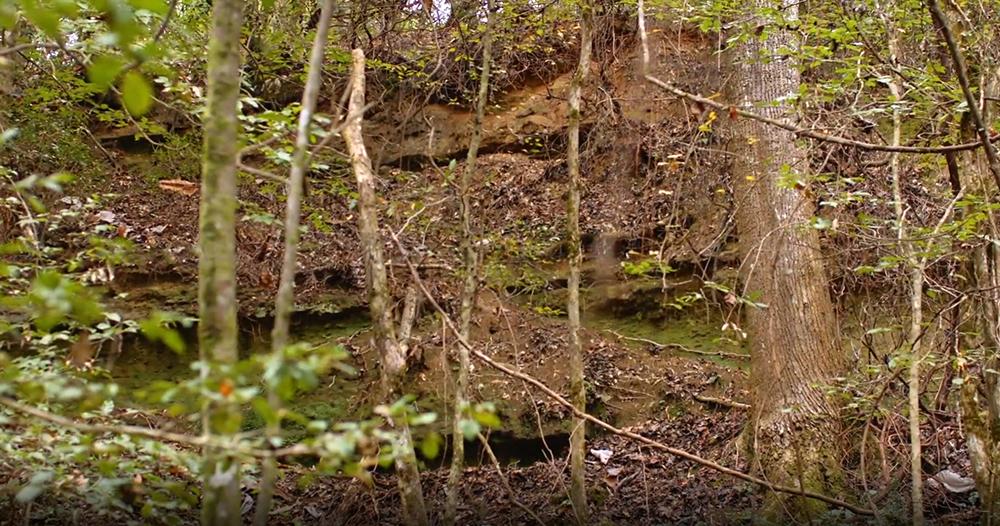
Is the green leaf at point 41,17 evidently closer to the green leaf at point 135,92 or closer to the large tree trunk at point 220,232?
the green leaf at point 135,92

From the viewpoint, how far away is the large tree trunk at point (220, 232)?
1999 millimetres

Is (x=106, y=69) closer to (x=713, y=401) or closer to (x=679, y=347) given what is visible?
(x=713, y=401)

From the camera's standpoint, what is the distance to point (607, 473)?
644 centimetres

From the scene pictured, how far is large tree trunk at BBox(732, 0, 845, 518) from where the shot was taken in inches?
210

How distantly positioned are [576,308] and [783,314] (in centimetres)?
165

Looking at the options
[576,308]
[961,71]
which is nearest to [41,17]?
[961,71]

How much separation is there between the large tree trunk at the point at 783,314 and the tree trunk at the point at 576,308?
1.14 metres

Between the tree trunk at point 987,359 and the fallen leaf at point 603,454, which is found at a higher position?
the tree trunk at point 987,359

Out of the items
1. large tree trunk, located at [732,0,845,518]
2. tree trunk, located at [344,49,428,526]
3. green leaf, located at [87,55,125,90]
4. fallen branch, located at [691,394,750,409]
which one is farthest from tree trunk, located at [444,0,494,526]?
green leaf, located at [87,55,125,90]

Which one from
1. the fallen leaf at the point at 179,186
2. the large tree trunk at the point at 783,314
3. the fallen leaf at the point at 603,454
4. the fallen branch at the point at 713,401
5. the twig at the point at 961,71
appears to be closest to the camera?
the twig at the point at 961,71

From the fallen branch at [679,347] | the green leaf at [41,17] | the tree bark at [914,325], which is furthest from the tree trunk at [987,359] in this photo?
the green leaf at [41,17]

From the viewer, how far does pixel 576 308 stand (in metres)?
5.22

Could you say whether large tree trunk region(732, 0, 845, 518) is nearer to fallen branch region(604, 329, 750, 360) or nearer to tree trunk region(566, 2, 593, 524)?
tree trunk region(566, 2, 593, 524)

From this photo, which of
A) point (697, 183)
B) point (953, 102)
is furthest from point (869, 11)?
point (697, 183)
